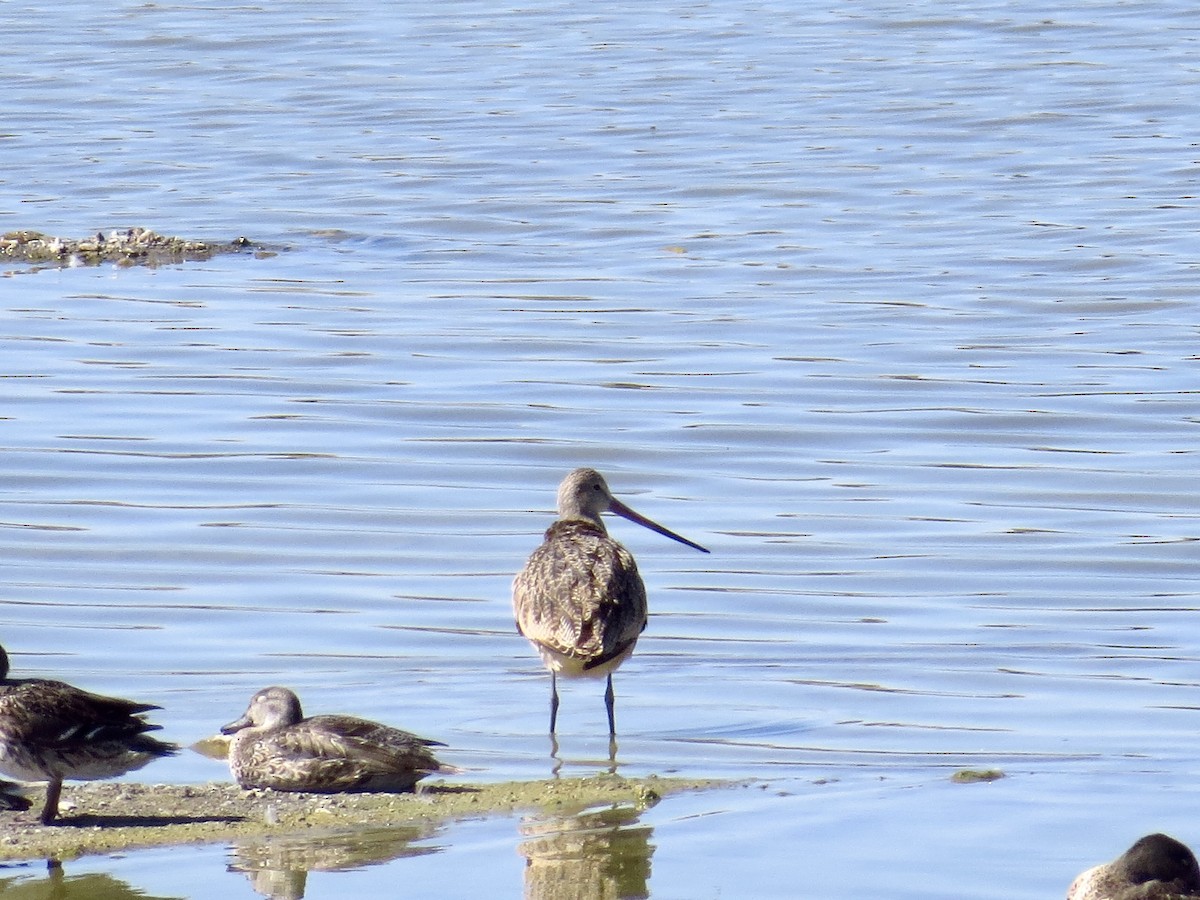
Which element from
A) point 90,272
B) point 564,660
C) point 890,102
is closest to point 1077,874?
point 564,660

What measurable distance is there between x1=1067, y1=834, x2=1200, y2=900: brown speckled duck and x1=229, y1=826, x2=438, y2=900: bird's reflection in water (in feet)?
6.22

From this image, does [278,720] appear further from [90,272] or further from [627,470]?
[90,272]

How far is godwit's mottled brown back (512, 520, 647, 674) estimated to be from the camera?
8328mm

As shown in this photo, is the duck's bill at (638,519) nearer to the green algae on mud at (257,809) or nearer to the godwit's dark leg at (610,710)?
the godwit's dark leg at (610,710)

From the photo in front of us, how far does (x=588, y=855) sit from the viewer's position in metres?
6.85

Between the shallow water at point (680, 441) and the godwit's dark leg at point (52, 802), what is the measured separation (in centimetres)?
39

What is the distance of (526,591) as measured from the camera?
8703 millimetres

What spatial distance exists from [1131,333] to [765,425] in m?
3.42

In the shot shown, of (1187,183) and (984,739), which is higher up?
(1187,183)

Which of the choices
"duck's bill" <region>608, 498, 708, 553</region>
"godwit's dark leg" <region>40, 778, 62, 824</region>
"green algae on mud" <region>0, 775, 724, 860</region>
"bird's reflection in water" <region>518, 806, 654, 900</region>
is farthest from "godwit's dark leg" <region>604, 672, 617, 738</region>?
"godwit's dark leg" <region>40, 778, 62, 824</region>

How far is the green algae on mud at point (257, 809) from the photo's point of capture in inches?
273

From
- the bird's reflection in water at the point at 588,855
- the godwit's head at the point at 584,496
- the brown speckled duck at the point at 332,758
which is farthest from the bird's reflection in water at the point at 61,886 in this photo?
the godwit's head at the point at 584,496

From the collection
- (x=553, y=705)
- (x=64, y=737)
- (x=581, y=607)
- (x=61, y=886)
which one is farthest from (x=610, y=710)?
(x=61, y=886)

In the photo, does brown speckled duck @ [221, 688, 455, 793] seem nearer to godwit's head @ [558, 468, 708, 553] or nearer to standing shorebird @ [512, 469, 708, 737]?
standing shorebird @ [512, 469, 708, 737]
